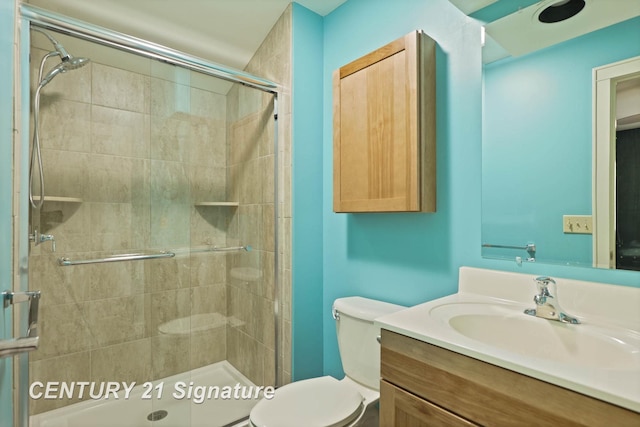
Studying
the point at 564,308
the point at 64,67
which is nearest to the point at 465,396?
the point at 564,308

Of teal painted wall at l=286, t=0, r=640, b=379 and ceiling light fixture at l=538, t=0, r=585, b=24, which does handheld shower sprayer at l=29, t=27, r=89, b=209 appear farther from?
ceiling light fixture at l=538, t=0, r=585, b=24

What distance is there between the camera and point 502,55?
1201 mm

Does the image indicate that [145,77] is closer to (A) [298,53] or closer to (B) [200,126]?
(B) [200,126]

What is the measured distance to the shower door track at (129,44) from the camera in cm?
126

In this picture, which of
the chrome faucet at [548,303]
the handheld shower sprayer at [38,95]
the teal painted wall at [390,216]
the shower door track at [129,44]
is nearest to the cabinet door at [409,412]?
the chrome faucet at [548,303]

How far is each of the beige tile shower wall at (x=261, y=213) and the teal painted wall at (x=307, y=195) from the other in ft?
0.15

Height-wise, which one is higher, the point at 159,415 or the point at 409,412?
the point at 409,412

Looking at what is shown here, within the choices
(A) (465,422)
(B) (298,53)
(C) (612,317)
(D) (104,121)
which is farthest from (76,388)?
(C) (612,317)

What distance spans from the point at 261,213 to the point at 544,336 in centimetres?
150

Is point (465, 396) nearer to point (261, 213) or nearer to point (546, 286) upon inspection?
point (546, 286)

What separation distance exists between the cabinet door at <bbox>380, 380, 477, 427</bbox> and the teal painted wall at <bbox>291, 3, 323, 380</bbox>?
98 cm

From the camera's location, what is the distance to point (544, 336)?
95 centimetres

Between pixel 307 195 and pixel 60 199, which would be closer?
pixel 60 199

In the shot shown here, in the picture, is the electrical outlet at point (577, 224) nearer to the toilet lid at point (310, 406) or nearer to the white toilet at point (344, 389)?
the white toilet at point (344, 389)
